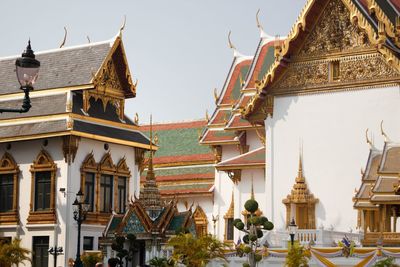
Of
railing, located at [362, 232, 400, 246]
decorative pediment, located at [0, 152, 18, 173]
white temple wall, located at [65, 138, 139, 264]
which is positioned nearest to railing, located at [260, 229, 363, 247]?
railing, located at [362, 232, 400, 246]

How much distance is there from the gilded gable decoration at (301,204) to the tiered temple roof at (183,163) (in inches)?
502

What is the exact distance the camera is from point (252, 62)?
39156mm

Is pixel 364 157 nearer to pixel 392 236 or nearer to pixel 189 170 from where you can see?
pixel 392 236

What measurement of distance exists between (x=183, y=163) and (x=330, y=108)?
17.6 meters

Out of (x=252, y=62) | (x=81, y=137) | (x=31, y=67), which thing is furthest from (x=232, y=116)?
(x=31, y=67)

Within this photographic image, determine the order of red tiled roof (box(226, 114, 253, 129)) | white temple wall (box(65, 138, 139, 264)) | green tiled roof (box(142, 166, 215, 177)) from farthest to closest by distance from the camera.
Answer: green tiled roof (box(142, 166, 215, 177)) < red tiled roof (box(226, 114, 253, 129)) < white temple wall (box(65, 138, 139, 264))

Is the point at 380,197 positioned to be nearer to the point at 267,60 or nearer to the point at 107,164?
the point at 107,164

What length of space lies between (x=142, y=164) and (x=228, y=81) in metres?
5.84

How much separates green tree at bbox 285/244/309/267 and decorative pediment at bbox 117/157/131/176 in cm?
1594

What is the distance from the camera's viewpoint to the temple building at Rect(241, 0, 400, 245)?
93.2 ft

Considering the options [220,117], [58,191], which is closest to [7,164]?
[58,191]

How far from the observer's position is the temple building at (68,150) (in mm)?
34875

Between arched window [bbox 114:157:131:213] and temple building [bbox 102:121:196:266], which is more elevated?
arched window [bbox 114:157:131:213]

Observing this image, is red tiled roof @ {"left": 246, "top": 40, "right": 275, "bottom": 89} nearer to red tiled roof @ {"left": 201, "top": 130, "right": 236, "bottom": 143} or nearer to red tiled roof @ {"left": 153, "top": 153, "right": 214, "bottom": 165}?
red tiled roof @ {"left": 201, "top": 130, "right": 236, "bottom": 143}
